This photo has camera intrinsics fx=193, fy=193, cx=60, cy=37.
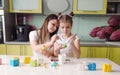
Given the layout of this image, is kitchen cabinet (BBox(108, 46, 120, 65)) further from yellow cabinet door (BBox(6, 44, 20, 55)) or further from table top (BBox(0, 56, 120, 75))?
yellow cabinet door (BBox(6, 44, 20, 55))

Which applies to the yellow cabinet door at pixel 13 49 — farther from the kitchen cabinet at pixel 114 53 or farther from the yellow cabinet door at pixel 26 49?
the kitchen cabinet at pixel 114 53

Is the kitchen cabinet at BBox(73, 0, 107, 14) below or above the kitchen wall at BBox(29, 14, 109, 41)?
above

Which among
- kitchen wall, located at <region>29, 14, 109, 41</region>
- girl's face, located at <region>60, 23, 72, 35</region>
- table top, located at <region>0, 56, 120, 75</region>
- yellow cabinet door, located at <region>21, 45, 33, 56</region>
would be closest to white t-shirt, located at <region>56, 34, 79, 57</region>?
girl's face, located at <region>60, 23, 72, 35</region>

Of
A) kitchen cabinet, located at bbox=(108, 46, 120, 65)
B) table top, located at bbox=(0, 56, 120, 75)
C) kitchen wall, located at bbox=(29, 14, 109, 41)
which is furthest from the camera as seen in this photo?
kitchen wall, located at bbox=(29, 14, 109, 41)

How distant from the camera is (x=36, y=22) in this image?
355 cm

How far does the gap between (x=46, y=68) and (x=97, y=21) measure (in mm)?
2075

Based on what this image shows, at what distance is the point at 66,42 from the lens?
2.21 metres

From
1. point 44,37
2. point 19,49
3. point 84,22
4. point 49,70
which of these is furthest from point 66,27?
point 84,22

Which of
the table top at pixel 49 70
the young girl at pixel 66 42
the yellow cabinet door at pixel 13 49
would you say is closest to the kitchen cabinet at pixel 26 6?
the yellow cabinet door at pixel 13 49

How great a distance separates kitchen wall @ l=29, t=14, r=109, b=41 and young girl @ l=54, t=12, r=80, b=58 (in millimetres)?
1305

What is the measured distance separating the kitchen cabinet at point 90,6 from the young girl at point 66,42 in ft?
3.46

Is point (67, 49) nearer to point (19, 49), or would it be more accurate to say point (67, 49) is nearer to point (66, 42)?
point (66, 42)

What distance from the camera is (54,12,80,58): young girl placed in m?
2.11

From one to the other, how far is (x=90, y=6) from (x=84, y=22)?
425mm
